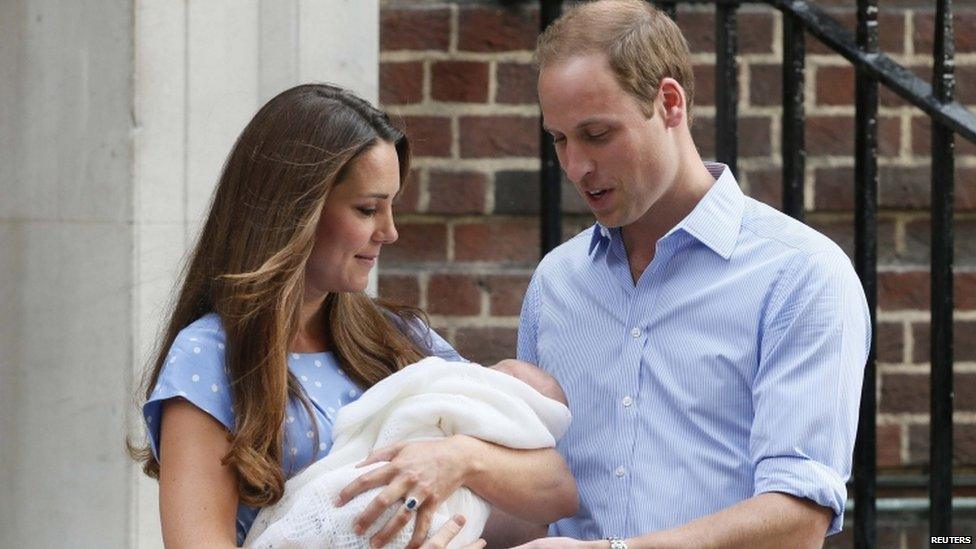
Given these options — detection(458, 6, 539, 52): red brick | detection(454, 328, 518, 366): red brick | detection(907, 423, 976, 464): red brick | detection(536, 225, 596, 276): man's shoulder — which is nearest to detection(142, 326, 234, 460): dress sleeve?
detection(536, 225, 596, 276): man's shoulder

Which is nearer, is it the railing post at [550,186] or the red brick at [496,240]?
the railing post at [550,186]

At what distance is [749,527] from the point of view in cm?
250

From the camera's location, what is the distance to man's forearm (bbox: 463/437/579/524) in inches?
103

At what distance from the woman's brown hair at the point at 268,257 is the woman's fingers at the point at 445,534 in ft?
0.76

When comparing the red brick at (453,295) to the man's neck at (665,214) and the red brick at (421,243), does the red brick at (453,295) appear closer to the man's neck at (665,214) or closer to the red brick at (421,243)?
the red brick at (421,243)

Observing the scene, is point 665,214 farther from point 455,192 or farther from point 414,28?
point 414,28

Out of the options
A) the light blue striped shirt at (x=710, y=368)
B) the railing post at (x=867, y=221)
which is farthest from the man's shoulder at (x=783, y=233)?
the railing post at (x=867, y=221)

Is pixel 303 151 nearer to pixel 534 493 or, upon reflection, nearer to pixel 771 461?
pixel 534 493

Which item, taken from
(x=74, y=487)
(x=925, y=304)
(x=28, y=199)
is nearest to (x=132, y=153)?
(x=28, y=199)

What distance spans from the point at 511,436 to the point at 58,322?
1.26 meters

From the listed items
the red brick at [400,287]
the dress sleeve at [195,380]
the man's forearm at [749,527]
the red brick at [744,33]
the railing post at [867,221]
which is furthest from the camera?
the red brick at [744,33]

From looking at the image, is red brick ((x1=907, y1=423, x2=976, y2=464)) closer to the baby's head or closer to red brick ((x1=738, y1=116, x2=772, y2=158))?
red brick ((x1=738, y1=116, x2=772, y2=158))

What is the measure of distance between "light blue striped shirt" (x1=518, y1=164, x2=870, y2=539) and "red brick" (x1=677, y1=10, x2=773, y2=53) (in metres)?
1.32

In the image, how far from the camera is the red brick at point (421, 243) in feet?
13.4
